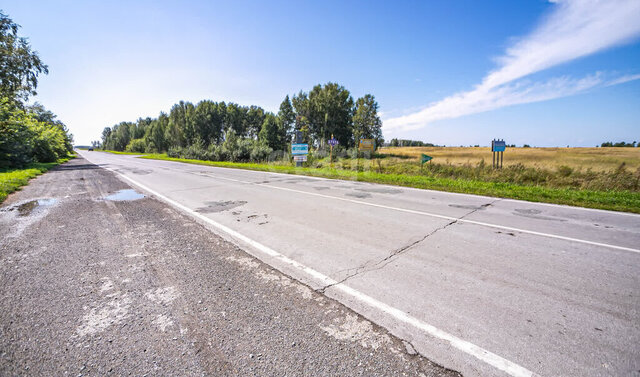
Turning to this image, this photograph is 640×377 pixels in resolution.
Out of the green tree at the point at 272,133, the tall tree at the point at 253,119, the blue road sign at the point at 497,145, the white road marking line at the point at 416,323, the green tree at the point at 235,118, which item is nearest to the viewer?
the white road marking line at the point at 416,323

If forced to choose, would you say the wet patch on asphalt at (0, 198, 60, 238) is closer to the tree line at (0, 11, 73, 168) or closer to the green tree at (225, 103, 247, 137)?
the tree line at (0, 11, 73, 168)

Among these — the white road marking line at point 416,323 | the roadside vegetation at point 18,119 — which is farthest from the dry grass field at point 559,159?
the roadside vegetation at point 18,119

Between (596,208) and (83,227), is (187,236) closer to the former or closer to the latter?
(83,227)

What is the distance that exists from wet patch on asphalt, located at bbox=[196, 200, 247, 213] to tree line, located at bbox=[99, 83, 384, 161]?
2391 cm

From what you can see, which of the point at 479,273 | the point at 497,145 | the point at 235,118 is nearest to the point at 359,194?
the point at 479,273

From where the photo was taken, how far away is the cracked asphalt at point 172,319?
2006 millimetres

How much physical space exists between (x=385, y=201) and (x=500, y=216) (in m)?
3.03

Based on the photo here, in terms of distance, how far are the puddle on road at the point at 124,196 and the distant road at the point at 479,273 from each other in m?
3.19

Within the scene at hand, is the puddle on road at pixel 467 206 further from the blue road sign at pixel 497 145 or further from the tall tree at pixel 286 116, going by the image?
the tall tree at pixel 286 116

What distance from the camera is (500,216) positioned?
6.35 metres

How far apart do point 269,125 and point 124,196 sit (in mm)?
47879

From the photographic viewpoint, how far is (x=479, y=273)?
11.3 ft

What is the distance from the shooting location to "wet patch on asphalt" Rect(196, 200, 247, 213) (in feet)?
23.3

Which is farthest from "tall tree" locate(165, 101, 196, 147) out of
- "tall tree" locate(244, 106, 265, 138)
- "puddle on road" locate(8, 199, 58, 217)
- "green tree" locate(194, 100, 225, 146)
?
"puddle on road" locate(8, 199, 58, 217)
